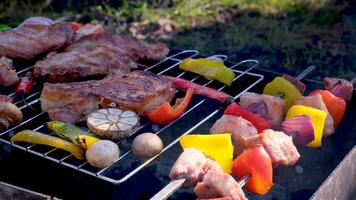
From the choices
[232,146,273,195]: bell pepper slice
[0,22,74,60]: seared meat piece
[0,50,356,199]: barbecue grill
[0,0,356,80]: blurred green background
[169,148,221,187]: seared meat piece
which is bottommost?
[0,0,356,80]: blurred green background

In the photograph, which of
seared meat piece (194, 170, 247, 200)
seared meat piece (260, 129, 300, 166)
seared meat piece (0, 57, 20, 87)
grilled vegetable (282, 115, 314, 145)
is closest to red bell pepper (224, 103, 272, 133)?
grilled vegetable (282, 115, 314, 145)

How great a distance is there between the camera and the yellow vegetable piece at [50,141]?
2.96m

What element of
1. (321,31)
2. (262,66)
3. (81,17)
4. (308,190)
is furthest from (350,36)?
(308,190)

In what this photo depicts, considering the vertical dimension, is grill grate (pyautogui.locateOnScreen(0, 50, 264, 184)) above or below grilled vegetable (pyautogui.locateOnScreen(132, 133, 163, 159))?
below

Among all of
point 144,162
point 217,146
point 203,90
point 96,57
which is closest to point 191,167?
point 217,146

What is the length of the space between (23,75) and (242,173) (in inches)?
74.1

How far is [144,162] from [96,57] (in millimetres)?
1085

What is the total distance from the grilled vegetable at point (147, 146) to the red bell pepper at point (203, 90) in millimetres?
730

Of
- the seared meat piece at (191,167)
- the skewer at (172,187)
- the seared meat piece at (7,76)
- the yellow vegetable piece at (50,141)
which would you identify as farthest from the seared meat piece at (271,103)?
the seared meat piece at (7,76)

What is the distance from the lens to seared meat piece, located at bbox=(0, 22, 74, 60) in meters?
3.95

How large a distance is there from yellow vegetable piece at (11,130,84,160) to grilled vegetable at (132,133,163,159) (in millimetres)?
306

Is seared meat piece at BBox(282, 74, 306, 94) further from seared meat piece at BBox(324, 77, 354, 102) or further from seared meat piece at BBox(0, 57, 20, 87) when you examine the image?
seared meat piece at BBox(0, 57, 20, 87)

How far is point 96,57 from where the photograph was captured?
378 cm

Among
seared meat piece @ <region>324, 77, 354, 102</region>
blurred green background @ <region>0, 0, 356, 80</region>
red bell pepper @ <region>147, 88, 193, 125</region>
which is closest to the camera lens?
red bell pepper @ <region>147, 88, 193, 125</region>
